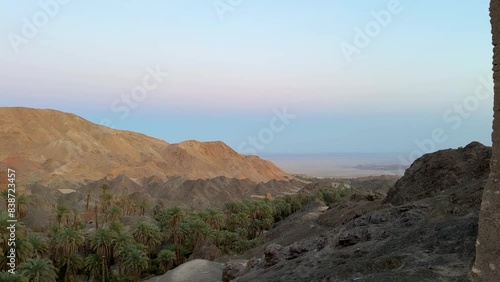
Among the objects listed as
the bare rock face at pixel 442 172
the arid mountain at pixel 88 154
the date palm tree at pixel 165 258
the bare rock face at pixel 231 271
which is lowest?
the date palm tree at pixel 165 258

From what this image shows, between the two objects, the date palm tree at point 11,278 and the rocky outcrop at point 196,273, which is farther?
the rocky outcrop at point 196,273

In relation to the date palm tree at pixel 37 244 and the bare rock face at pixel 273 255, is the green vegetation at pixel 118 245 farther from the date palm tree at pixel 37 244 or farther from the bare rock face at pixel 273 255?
the bare rock face at pixel 273 255

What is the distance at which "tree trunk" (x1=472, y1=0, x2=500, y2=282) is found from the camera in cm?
982

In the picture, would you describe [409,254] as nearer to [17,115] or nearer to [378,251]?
[378,251]

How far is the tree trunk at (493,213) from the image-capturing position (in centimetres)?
982

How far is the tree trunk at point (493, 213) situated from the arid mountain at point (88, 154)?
10346 cm

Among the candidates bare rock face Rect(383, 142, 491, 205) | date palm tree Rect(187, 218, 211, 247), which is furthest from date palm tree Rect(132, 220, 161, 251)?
bare rock face Rect(383, 142, 491, 205)

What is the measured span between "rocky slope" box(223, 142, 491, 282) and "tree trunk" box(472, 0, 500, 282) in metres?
1.26

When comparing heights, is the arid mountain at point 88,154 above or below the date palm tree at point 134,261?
above

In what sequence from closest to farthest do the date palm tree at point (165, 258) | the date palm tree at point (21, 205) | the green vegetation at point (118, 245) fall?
the green vegetation at point (118, 245) < the date palm tree at point (165, 258) < the date palm tree at point (21, 205)

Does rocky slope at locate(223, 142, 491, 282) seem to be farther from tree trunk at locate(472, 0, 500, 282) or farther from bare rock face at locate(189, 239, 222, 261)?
bare rock face at locate(189, 239, 222, 261)

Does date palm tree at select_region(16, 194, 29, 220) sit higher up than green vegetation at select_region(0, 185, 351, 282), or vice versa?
date palm tree at select_region(16, 194, 29, 220)

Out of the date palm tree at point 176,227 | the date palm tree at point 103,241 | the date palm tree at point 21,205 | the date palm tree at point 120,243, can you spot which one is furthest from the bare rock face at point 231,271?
the date palm tree at point 21,205

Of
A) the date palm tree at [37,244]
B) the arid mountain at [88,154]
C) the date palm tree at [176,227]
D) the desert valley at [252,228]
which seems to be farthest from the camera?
the arid mountain at [88,154]
